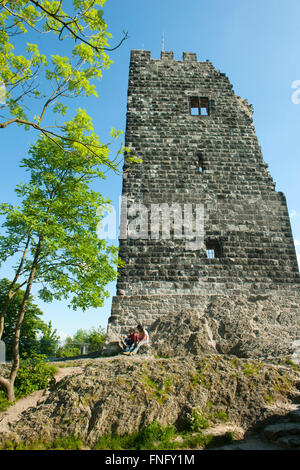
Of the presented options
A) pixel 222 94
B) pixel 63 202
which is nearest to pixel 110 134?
pixel 63 202

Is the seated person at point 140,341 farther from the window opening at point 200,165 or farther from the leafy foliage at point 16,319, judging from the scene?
the leafy foliage at point 16,319

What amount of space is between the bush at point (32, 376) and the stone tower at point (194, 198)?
2046 millimetres

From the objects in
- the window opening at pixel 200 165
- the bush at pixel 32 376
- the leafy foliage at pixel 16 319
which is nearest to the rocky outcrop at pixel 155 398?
the bush at pixel 32 376

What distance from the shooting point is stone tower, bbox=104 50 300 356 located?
31.8ft

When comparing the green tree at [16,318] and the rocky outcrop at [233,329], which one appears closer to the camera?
the rocky outcrop at [233,329]

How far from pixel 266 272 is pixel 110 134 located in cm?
705

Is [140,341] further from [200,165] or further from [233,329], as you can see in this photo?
[200,165]

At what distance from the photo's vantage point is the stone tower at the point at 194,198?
9688 mm

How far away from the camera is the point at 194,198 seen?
1106cm

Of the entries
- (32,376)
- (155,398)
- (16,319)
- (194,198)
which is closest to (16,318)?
(16,319)

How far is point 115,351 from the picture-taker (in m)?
8.50

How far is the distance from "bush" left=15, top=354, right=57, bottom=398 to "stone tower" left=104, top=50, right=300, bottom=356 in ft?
6.71

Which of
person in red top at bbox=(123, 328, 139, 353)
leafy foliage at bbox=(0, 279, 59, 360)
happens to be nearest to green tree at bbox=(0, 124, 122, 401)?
person in red top at bbox=(123, 328, 139, 353)

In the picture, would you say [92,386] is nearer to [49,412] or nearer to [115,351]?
[49,412]
